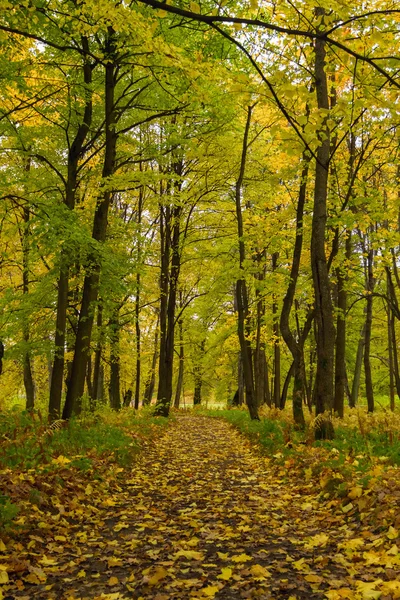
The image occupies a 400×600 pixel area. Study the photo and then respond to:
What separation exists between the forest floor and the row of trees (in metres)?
3.43

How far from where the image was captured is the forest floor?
12.1 ft

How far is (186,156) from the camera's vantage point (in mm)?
15438

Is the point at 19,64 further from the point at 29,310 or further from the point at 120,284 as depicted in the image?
the point at 29,310

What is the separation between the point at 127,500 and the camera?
6.53 m

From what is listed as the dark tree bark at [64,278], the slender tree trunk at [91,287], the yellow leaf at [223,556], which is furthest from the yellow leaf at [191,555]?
the dark tree bark at [64,278]

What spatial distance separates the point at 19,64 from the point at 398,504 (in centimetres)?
939

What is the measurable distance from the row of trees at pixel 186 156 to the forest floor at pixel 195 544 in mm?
3432

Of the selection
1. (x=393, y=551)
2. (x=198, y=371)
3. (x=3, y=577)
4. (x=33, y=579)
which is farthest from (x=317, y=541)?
(x=198, y=371)

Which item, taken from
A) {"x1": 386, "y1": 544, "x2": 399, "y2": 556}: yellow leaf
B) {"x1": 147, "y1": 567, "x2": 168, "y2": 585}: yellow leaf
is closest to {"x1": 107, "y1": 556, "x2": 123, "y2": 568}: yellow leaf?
{"x1": 147, "y1": 567, "x2": 168, "y2": 585}: yellow leaf

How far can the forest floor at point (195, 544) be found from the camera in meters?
3.69

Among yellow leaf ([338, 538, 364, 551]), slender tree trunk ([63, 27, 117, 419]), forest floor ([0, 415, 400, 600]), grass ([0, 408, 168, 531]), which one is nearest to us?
forest floor ([0, 415, 400, 600])

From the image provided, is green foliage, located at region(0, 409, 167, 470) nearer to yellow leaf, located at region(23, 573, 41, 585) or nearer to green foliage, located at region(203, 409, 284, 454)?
yellow leaf, located at region(23, 573, 41, 585)

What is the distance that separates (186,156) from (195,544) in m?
13.0

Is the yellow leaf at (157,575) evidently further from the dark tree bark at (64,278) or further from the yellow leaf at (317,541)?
the dark tree bark at (64,278)
